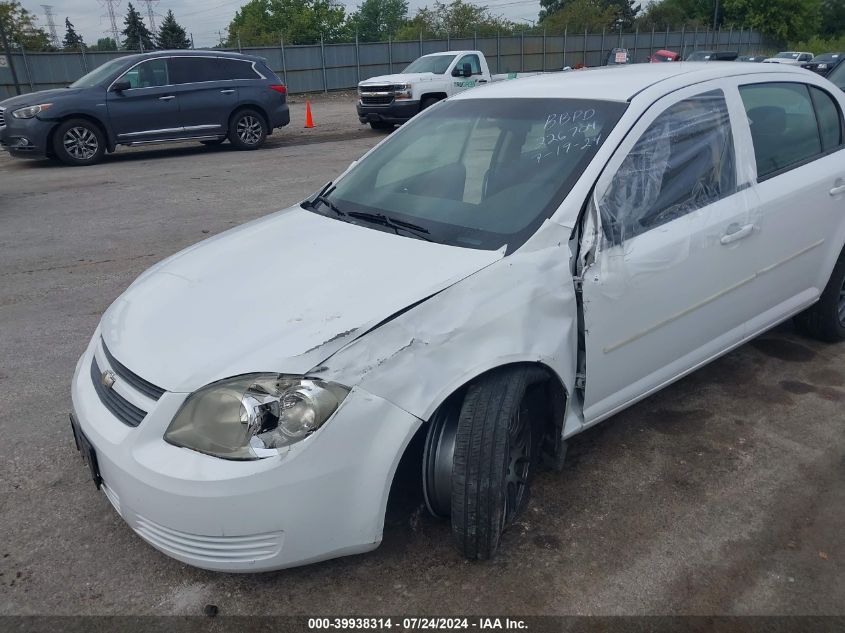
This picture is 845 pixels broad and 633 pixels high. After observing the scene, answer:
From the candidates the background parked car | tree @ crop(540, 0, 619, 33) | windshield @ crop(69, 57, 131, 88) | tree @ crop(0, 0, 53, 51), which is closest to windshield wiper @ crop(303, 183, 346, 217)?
windshield @ crop(69, 57, 131, 88)

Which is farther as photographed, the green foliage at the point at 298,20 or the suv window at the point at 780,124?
the green foliage at the point at 298,20

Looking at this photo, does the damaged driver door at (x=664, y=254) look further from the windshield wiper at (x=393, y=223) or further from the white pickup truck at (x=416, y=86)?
the white pickup truck at (x=416, y=86)

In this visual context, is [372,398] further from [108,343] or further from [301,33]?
[301,33]

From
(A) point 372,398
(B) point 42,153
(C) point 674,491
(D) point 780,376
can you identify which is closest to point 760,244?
(D) point 780,376

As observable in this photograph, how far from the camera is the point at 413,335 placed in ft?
7.68

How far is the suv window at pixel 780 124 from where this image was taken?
140 inches

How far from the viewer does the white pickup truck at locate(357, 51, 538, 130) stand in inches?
658

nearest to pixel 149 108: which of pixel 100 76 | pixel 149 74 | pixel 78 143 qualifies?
pixel 149 74

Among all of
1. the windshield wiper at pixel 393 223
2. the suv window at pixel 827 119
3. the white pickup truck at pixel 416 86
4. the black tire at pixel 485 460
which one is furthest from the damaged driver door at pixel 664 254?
the white pickup truck at pixel 416 86

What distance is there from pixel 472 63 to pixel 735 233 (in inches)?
613

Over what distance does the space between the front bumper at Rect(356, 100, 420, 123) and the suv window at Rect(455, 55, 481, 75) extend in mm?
1651

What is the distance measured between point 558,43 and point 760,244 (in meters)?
37.7

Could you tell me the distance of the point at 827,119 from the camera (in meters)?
4.09

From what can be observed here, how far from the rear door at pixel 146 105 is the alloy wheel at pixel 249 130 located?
1328 millimetres
